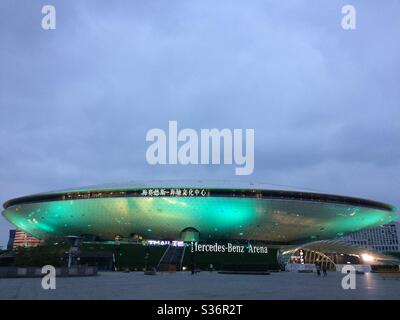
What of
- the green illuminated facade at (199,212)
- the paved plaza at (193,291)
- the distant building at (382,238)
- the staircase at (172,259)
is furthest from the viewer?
the distant building at (382,238)

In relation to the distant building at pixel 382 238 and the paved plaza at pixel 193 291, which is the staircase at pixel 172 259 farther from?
the distant building at pixel 382 238

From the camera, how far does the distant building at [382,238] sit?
5074 inches

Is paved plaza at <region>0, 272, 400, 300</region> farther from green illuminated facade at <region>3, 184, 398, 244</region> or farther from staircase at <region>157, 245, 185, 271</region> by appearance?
green illuminated facade at <region>3, 184, 398, 244</region>

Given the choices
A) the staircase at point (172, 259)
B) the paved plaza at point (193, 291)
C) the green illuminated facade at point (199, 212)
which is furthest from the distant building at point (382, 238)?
the paved plaza at point (193, 291)

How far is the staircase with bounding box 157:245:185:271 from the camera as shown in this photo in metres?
53.3

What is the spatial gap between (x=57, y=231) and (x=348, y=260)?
56572 millimetres

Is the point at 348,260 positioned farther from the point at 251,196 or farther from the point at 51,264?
the point at 51,264

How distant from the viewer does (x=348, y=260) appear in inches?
2857

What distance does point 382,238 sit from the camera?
13200 centimetres

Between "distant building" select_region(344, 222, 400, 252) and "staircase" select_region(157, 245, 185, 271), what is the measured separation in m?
82.1

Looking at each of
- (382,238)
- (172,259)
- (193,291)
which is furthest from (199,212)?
(382,238)

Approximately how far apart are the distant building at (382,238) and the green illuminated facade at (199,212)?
51.4 metres

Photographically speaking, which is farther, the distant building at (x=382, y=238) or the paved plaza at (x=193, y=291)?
the distant building at (x=382, y=238)

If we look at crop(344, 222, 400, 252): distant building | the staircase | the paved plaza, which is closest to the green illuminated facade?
the staircase
